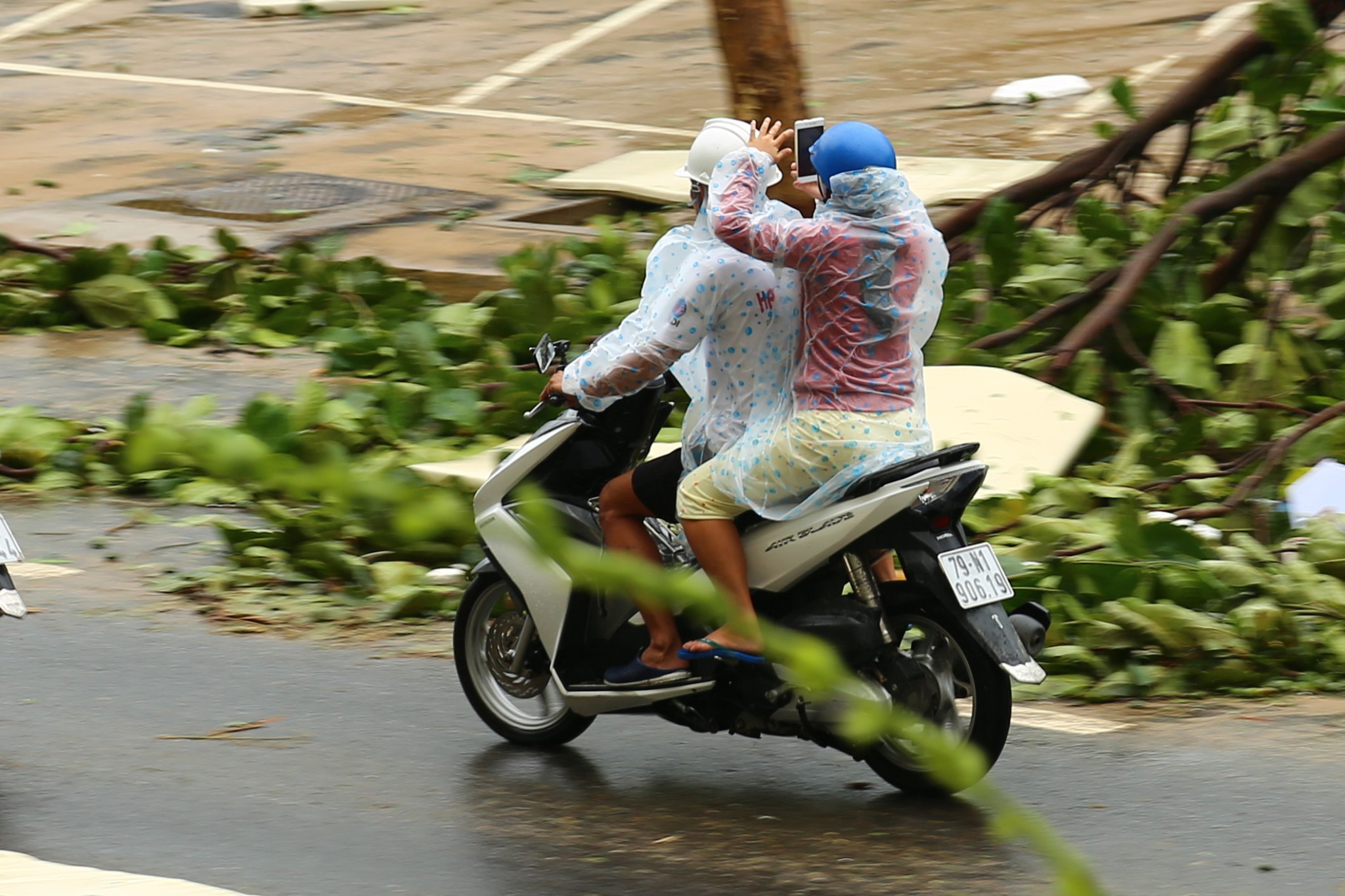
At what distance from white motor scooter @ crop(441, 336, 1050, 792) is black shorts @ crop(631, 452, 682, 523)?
20 cm

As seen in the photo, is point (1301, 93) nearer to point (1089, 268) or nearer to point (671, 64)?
point (1089, 268)

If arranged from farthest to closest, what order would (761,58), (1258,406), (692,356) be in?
(761,58), (1258,406), (692,356)

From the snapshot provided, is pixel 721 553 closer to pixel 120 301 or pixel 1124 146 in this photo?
pixel 1124 146

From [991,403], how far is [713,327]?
135 inches

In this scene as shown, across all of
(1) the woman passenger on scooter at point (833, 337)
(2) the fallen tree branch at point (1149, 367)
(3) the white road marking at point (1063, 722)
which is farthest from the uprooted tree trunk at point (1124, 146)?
(1) the woman passenger on scooter at point (833, 337)

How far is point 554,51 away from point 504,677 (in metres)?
16.6

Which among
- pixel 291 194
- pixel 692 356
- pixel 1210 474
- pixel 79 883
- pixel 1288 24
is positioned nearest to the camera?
pixel 79 883

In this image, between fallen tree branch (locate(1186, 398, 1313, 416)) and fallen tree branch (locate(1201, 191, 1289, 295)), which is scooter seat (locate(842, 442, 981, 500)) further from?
fallen tree branch (locate(1201, 191, 1289, 295))

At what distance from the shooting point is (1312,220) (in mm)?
9266

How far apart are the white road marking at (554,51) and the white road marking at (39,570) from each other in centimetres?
1206

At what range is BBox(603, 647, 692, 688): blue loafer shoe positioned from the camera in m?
4.99

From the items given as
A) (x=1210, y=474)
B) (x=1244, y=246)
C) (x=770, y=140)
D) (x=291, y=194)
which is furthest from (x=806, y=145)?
(x=291, y=194)

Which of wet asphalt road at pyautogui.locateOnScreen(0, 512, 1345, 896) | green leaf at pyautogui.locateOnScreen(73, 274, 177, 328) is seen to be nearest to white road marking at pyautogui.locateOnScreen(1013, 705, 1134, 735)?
wet asphalt road at pyautogui.locateOnScreen(0, 512, 1345, 896)

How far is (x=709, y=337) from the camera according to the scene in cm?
489
